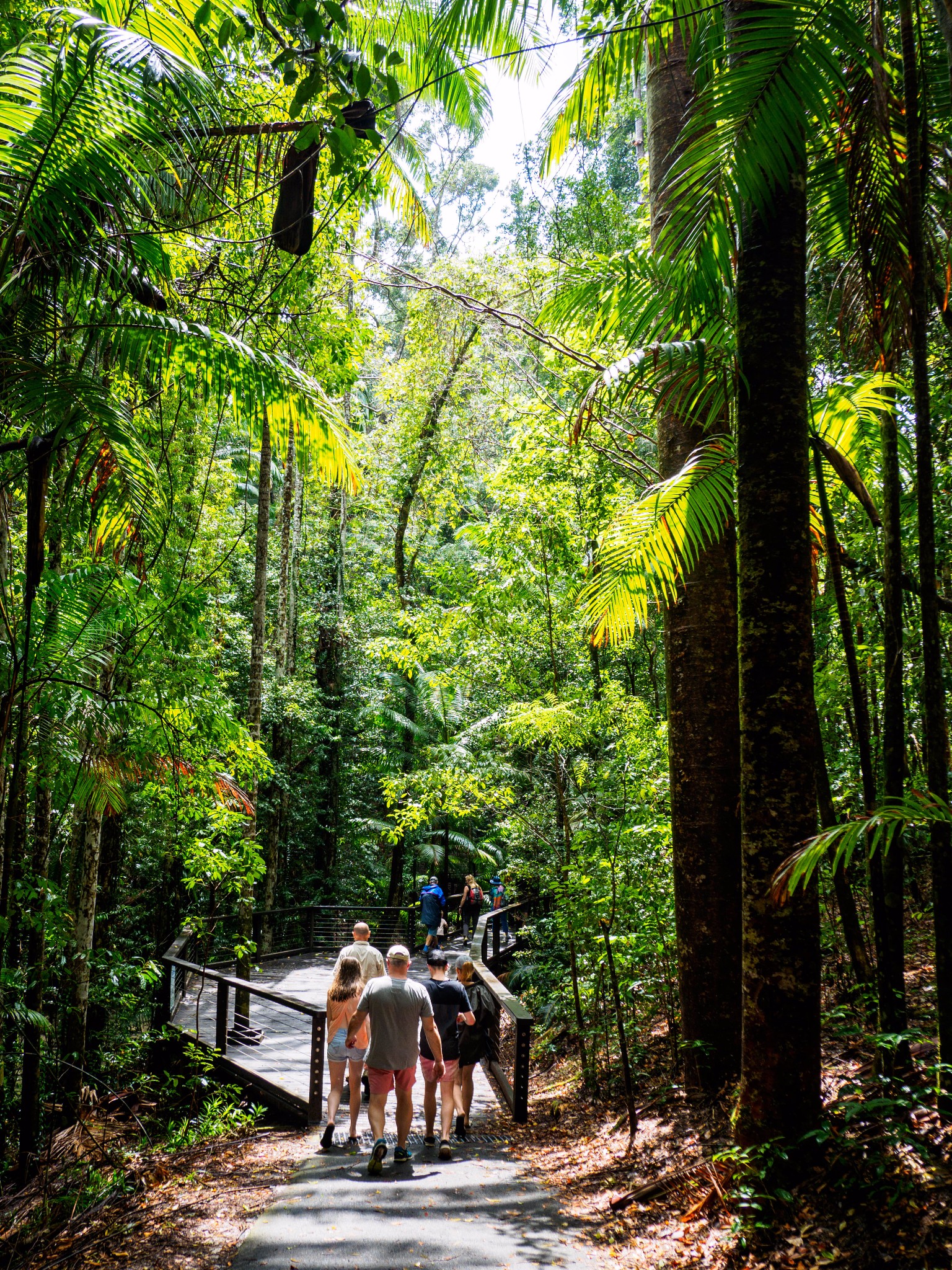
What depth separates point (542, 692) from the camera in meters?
12.7

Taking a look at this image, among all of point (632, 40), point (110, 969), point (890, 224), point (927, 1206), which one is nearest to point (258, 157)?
point (632, 40)

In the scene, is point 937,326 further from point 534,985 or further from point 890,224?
point 534,985

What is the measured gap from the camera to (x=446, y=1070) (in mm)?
6473

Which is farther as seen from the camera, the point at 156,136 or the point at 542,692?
the point at 542,692

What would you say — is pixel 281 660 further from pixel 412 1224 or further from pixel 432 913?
pixel 412 1224

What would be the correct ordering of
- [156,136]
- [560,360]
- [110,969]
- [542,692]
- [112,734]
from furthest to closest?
[542,692]
[560,360]
[110,969]
[112,734]
[156,136]

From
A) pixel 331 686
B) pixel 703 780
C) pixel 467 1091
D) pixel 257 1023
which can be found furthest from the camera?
pixel 331 686

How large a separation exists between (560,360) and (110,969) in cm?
941

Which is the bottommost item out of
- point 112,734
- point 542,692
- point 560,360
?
point 112,734

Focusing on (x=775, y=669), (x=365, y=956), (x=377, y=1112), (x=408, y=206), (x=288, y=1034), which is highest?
(x=408, y=206)

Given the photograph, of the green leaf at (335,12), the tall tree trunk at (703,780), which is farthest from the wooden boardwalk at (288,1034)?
the green leaf at (335,12)

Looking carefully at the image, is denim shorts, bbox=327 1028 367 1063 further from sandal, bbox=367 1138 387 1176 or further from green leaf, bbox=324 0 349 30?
green leaf, bbox=324 0 349 30

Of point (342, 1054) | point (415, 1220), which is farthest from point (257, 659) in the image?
point (415, 1220)

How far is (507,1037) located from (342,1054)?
6.71 m
